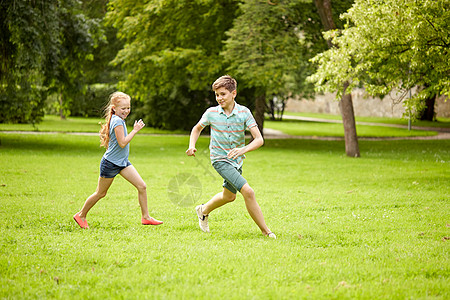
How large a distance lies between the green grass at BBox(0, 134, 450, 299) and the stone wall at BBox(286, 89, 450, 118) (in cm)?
3046

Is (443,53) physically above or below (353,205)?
above

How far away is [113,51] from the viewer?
33.4 metres

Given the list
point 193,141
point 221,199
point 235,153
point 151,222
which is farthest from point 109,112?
point 235,153

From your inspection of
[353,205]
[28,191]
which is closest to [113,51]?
[28,191]

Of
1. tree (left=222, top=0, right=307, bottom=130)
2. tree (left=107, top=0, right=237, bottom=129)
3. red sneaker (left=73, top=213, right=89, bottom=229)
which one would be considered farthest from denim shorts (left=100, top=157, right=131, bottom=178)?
tree (left=107, top=0, right=237, bottom=129)

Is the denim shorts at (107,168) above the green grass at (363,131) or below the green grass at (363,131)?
above

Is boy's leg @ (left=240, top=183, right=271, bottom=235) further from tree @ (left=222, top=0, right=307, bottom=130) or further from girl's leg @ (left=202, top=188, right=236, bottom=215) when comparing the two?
tree @ (left=222, top=0, right=307, bottom=130)

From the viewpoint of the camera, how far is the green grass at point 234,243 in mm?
4645

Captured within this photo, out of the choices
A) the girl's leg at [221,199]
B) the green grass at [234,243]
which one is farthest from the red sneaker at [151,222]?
the girl's leg at [221,199]

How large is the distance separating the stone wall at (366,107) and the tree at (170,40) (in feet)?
60.3

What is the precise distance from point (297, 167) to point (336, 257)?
10.4 meters

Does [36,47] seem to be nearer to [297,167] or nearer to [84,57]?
[84,57]

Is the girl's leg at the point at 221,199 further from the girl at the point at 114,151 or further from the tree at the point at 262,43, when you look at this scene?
the tree at the point at 262,43

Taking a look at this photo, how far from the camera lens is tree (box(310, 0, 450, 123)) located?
34.7 feet
